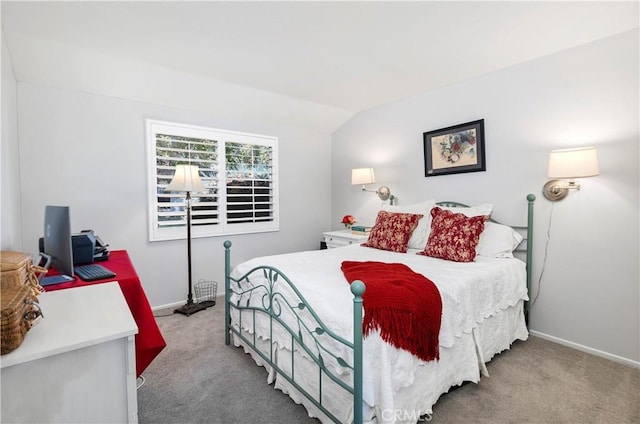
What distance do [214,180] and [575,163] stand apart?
11.4ft

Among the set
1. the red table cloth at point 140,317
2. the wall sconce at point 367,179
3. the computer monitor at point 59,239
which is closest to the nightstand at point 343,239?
the wall sconce at point 367,179

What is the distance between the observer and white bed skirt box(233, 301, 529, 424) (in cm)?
141

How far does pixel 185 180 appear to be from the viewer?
315 cm

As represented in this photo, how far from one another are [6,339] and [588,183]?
3.44 m

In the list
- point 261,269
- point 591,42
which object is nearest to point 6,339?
point 261,269

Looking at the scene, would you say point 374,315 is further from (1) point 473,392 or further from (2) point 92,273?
(2) point 92,273

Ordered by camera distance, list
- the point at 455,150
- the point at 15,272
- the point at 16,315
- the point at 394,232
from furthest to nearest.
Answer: the point at 455,150
the point at 394,232
the point at 15,272
the point at 16,315

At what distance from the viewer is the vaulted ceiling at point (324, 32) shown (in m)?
1.99

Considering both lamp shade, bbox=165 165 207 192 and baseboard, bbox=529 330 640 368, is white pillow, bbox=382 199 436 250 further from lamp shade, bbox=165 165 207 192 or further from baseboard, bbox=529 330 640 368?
lamp shade, bbox=165 165 207 192

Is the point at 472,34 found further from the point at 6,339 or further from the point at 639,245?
the point at 6,339

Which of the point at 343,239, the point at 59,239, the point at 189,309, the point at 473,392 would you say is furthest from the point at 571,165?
the point at 189,309

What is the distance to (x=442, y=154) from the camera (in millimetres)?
3373

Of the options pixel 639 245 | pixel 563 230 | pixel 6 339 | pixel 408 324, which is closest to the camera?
pixel 6 339

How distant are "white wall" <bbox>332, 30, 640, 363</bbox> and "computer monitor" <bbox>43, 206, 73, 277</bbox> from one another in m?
3.23
